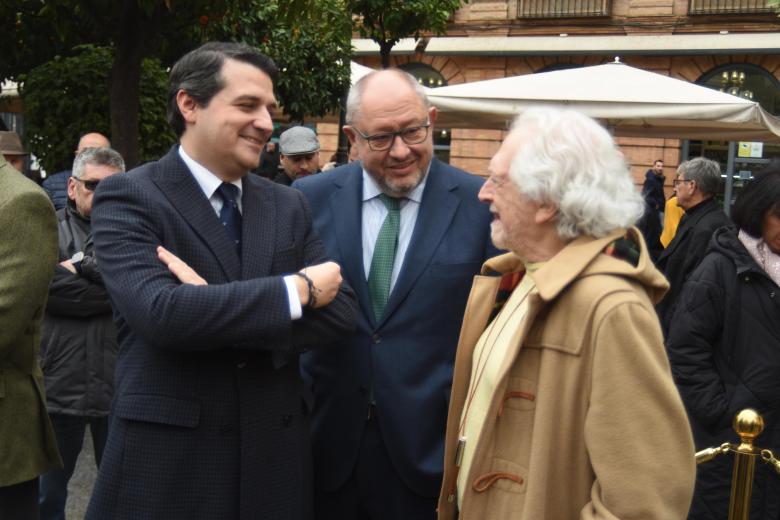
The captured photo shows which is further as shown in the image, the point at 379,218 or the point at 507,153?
the point at 379,218

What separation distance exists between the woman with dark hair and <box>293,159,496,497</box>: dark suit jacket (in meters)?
1.50

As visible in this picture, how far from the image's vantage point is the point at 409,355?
9.49ft

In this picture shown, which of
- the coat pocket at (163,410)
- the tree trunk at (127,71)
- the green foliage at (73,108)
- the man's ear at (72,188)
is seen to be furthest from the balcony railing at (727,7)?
the coat pocket at (163,410)

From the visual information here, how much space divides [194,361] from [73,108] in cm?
584

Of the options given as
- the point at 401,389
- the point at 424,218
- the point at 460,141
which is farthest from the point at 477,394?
the point at 460,141

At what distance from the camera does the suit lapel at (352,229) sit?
9.80ft

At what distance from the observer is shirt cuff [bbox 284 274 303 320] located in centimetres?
242

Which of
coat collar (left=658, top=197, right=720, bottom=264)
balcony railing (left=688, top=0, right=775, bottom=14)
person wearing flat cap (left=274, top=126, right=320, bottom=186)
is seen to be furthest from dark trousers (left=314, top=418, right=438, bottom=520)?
balcony railing (left=688, top=0, right=775, bottom=14)

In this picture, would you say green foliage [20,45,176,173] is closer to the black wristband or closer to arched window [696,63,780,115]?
the black wristband

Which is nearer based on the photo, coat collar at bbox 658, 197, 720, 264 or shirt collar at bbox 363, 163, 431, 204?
shirt collar at bbox 363, 163, 431, 204

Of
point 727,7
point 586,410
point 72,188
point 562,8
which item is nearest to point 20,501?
point 72,188

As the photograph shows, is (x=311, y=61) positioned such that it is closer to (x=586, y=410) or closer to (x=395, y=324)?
(x=395, y=324)

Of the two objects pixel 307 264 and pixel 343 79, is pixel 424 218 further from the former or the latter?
pixel 343 79

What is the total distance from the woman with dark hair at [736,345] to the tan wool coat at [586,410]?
1986mm
